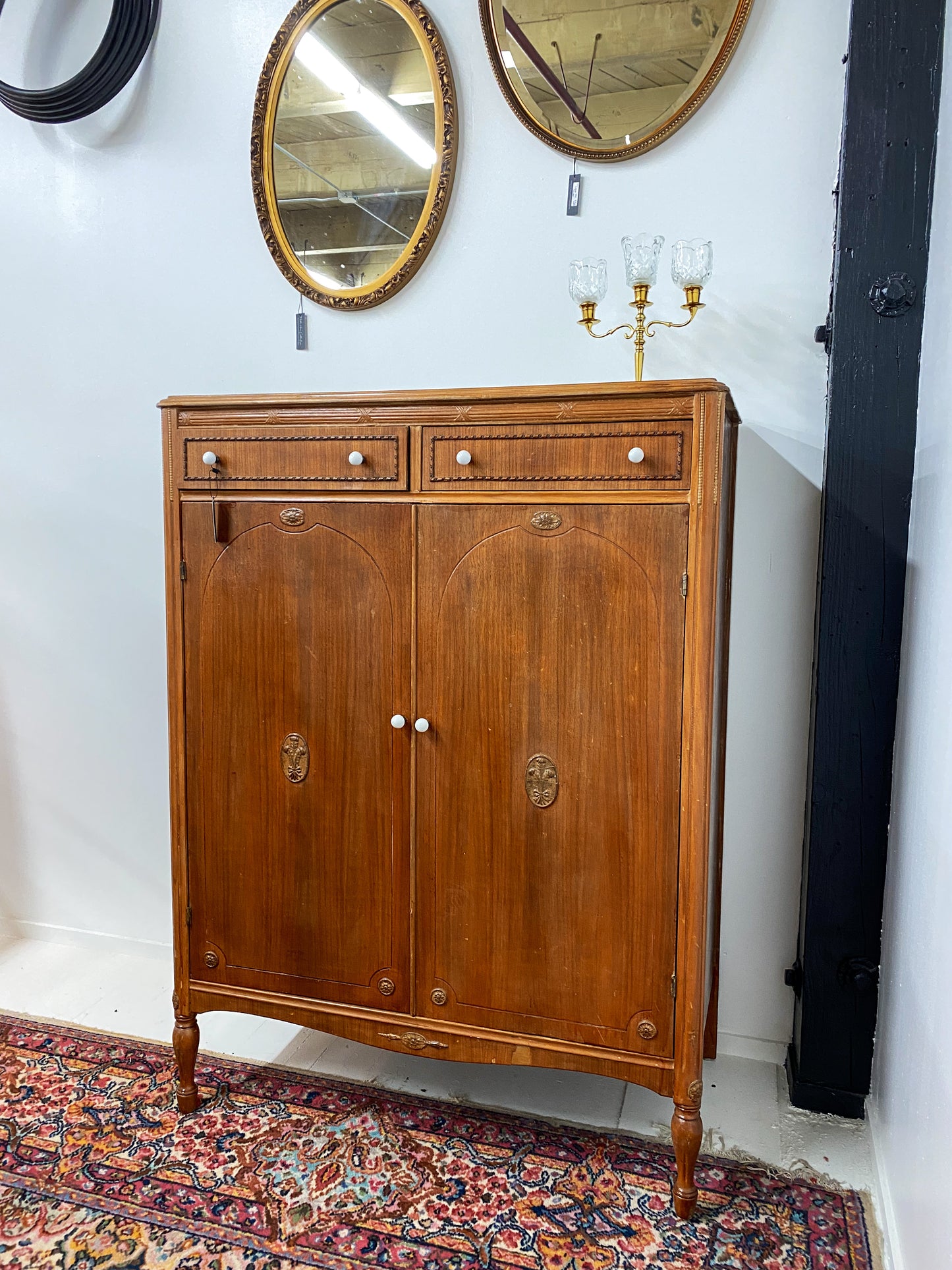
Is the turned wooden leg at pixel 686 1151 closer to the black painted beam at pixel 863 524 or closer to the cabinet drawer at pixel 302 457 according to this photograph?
the black painted beam at pixel 863 524

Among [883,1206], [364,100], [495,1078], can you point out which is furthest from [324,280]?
[883,1206]

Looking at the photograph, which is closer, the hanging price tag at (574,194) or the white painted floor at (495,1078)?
the white painted floor at (495,1078)

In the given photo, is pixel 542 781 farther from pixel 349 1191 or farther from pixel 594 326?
pixel 594 326

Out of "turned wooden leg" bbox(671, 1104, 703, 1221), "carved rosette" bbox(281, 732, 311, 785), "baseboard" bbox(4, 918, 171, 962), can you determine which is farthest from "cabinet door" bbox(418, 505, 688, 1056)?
"baseboard" bbox(4, 918, 171, 962)

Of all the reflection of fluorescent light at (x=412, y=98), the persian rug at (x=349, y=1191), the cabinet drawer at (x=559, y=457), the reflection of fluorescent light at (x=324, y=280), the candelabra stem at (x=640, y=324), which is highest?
the reflection of fluorescent light at (x=412, y=98)

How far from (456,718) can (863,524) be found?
864mm

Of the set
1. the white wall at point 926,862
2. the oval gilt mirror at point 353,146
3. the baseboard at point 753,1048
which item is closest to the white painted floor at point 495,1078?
the baseboard at point 753,1048

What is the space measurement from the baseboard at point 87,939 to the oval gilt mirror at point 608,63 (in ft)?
7.42

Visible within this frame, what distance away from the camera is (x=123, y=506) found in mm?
2381

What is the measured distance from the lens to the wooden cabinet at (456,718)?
1.50m

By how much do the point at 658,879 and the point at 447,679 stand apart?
0.50 m

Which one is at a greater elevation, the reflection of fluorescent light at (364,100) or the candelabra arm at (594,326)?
the reflection of fluorescent light at (364,100)

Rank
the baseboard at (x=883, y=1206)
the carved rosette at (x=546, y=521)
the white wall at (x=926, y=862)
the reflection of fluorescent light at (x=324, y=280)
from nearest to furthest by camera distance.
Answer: the white wall at (x=926, y=862)
the baseboard at (x=883, y=1206)
the carved rosette at (x=546, y=521)
the reflection of fluorescent light at (x=324, y=280)

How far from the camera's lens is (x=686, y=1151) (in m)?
1.55
